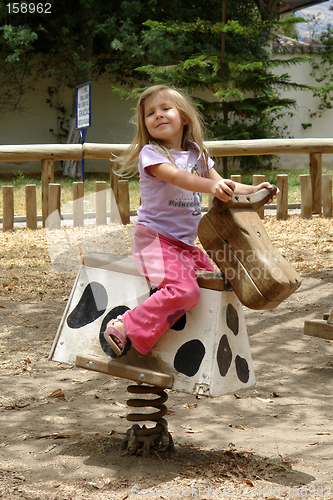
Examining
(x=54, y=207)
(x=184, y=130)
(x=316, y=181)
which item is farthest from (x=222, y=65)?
(x=184, y=130)

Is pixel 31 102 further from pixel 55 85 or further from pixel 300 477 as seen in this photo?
pixel 300 477

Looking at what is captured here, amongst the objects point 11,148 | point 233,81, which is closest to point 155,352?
point 11,148

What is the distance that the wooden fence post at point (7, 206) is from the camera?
7.41 meters

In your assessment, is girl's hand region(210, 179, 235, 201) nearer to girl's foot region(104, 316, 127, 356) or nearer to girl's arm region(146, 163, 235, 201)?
girl's arm region(146, 163, 235, 201)

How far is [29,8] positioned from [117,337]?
43.4ft

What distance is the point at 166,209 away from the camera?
7.49 ft

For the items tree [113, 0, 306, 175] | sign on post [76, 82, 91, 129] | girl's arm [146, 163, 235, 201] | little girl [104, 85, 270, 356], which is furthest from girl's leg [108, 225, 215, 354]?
tree [113, 0, 306, 175]

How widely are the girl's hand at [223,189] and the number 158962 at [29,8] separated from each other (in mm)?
12871

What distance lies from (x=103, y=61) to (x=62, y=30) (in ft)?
6.14

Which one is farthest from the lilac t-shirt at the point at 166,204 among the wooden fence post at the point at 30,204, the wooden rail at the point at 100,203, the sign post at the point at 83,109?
the sign post at the point at 83,109

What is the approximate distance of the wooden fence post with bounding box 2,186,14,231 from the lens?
24.3 feet

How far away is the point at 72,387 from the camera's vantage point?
130 inches

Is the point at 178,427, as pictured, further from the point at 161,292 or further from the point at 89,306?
the point at 161,292

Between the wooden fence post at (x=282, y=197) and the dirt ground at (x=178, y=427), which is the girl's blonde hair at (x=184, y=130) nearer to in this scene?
the dirt ground at (x=178, y=427)
